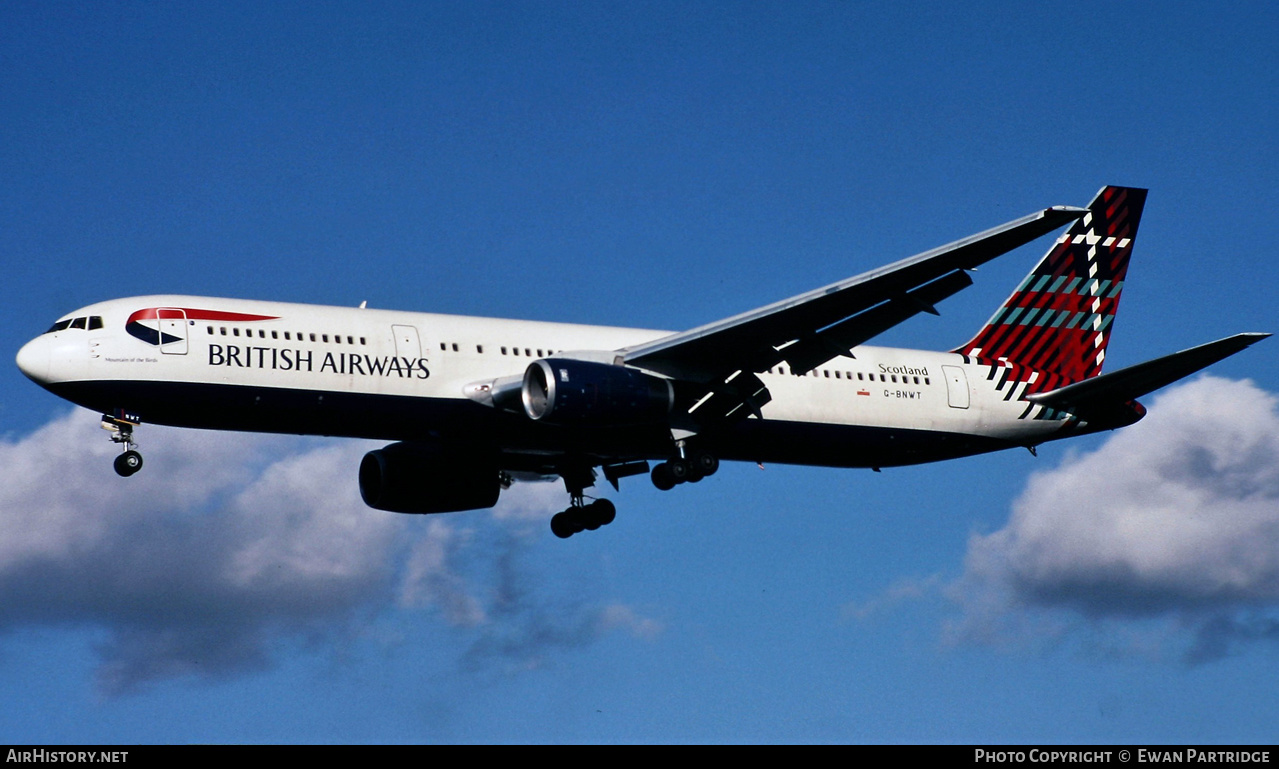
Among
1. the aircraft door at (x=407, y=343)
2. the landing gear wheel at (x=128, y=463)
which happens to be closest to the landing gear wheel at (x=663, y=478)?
the aircraft door at (x=407, y=343)

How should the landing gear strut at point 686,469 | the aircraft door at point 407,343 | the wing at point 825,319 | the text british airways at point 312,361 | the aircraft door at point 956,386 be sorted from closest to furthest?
the wing at point 825,319 < the text british airways at point 312,361 < the aircraft door at point 407,343 < the landing gear strut at point 686,469 < the aircraft door at point 956,386

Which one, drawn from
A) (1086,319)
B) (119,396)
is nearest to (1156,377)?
(1086,319)

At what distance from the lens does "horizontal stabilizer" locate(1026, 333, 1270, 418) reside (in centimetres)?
3803

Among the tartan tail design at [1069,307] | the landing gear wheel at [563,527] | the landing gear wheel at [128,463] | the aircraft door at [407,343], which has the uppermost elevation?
the tartan tail design at [1069,307]

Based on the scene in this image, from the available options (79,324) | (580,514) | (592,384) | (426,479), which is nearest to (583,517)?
(580,514)

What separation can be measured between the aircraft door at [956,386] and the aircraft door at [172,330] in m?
21.2

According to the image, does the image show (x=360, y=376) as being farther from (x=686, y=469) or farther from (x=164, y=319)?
(x=686, y=469)

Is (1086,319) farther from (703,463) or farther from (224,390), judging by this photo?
(224,390)

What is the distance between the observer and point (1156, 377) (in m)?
42.5

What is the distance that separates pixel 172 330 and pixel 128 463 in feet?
11.2

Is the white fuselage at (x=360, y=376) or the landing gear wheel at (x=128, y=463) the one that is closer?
the white fuselage at (x=360, y=376)

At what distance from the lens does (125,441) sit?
38250 millimetres

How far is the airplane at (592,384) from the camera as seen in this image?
123 ft

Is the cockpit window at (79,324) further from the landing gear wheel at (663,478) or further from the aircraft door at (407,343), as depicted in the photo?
the landing gear wheel at (663,478)
